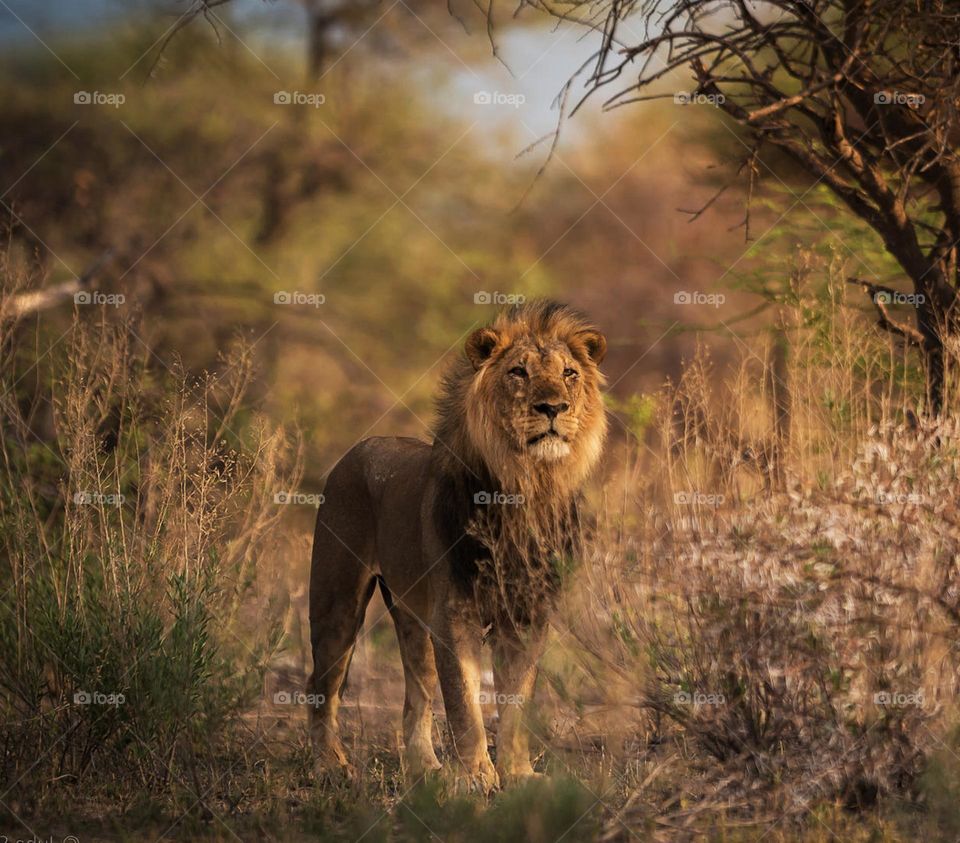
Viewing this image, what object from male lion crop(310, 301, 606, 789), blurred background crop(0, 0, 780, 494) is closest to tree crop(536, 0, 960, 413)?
male lion crop(310, 301, 606, 789)

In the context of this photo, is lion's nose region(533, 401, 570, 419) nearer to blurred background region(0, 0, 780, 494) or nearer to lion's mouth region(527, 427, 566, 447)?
lion's mouth region(527, 427, 566, 447)

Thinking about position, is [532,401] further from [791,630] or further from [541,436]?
[791,630]

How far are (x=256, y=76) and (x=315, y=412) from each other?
6612 mm

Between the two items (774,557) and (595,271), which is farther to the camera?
(595,271)

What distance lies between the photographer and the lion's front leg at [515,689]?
612cm

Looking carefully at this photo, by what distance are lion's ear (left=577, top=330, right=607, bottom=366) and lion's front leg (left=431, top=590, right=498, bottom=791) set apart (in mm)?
1190

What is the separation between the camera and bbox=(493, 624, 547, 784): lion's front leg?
6.12 m

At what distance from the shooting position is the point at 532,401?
20.5 ft

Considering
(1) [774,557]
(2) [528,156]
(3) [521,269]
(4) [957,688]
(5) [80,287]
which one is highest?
(2) [528,156]

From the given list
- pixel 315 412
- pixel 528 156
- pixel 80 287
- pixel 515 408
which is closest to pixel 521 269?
pixel 528 156

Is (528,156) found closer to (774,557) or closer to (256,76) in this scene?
(256,76)

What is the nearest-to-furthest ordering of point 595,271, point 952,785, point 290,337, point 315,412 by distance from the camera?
point 952,785
point 315,412
point 290,337
point 595,271

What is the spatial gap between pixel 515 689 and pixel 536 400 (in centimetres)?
118

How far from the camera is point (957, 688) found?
5586mm
